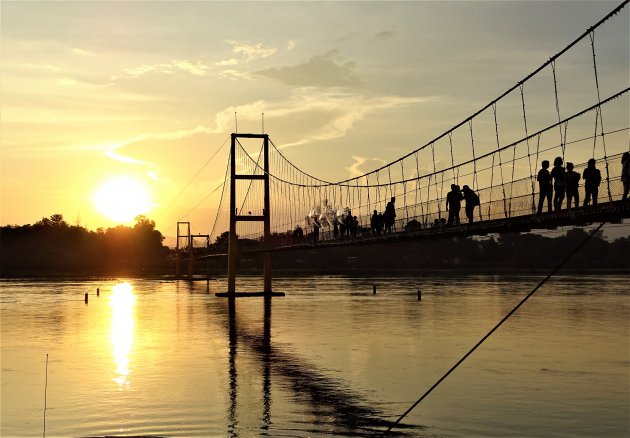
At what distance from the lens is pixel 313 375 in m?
30.3

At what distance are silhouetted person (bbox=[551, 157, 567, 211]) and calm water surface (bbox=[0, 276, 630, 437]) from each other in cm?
537

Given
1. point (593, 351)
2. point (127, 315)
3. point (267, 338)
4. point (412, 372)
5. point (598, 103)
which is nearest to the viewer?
point (598, 103)

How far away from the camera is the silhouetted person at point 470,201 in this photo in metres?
30.8

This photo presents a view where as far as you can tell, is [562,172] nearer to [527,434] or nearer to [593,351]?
A: [527,434]

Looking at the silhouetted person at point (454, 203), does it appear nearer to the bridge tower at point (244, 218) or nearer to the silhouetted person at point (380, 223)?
the silhouetted person at point (380, 223)

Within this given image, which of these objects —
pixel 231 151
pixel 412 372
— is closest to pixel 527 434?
pixel 412 372

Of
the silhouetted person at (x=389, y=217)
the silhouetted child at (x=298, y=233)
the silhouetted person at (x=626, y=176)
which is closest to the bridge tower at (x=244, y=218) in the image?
the silhouetted child at (x=298, y=233)

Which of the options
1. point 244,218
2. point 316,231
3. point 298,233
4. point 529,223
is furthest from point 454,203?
point 244,218

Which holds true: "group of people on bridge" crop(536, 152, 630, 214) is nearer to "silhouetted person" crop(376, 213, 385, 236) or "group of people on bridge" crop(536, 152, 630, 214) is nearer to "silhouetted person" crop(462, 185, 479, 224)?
"silhouetted person" crop(462, 185, 479, 224)

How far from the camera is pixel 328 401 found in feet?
80.1

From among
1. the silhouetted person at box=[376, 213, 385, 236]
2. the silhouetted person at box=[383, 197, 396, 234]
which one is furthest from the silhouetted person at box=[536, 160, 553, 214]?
the silhouetted person at box=[376, 213, 385, 236]

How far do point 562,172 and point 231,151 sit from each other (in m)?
62.5

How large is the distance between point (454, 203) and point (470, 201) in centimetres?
117

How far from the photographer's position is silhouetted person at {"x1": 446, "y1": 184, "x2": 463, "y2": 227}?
31938mm
